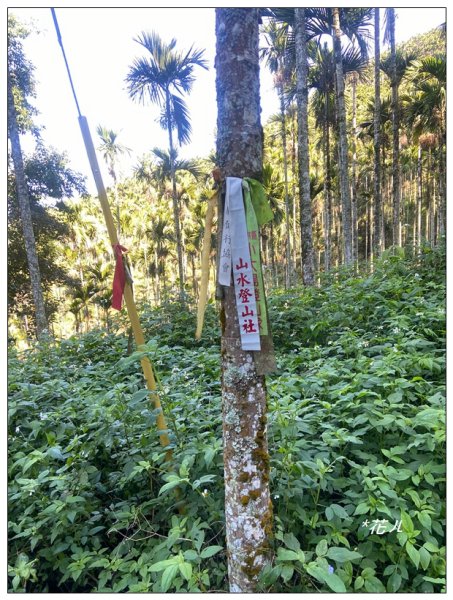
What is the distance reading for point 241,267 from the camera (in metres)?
1.49

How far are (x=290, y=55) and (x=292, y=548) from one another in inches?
575

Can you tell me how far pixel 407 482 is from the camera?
5.71ft

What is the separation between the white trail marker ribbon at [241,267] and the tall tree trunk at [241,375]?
0.13 ft

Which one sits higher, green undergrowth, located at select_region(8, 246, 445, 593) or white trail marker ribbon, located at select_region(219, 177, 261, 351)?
white trail marker ribbon, located at select_region(219, 177, 261, 351)

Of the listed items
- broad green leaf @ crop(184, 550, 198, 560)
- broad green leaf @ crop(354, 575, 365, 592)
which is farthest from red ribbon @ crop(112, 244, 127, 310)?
broad green leaf @ crop(354, 575, 365, 592)

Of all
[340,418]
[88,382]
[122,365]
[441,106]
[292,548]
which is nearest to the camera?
[292,548]

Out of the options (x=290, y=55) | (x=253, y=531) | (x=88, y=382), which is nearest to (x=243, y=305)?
(x=253, y=531)

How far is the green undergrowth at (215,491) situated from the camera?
59.6 inches

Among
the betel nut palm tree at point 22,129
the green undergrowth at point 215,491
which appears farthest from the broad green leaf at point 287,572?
the betel nut palm tree at point 22,129

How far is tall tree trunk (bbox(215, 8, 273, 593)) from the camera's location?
58.4 inches

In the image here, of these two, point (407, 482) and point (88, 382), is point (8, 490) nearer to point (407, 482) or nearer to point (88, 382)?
point (88, 382)

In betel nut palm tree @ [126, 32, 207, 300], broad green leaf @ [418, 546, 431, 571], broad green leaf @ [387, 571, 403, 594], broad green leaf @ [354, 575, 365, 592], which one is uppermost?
betel nut palm tree @ [126, 32, 207, 300]

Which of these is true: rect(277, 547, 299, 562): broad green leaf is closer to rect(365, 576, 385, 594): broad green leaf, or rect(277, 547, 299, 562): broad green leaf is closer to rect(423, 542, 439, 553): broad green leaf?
rect(365, 576, 385, 594): broad green leaf

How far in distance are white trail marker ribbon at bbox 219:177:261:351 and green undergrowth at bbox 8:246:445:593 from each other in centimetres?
64
